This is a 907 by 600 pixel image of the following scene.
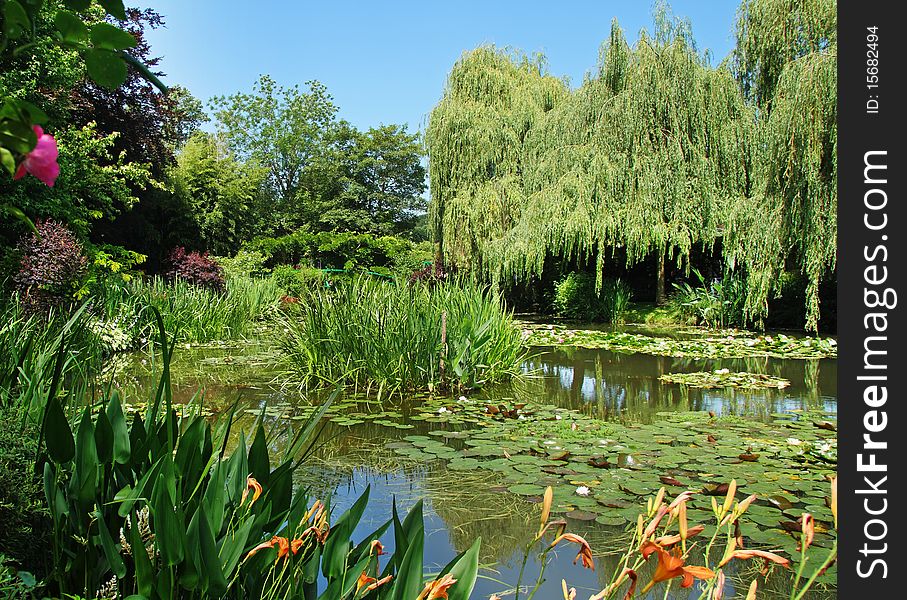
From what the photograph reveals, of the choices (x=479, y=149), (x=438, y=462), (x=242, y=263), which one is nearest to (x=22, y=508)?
(x=438, y=462)

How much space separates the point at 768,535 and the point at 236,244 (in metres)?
19.5

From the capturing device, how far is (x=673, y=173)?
36.7ft

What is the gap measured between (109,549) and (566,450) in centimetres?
285

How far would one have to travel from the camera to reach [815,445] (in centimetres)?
385

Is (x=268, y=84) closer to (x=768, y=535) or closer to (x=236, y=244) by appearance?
(x=236, y=244)

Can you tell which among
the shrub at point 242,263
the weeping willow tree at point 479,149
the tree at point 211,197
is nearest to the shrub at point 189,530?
the weeping willow tree at point 479,149

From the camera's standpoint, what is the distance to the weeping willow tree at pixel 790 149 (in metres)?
8.32

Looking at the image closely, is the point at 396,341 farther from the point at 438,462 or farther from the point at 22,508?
the point at 22,508

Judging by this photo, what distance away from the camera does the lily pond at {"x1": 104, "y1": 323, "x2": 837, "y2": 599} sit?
8.63ft

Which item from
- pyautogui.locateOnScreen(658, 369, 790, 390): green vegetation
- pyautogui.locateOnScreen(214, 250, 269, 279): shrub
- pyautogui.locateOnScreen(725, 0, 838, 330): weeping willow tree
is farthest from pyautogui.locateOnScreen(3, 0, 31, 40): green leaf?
pyautogui.locateOnScreen(214, 250, 269, 279): shrub

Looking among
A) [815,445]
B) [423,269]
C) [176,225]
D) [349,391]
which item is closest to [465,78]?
[423,269]

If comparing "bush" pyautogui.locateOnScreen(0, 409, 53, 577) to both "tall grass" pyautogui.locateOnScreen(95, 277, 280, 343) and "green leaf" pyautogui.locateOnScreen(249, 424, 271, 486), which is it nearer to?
"green leaf" pyautogui.locateOnScreen(249, 424, 271, 486)

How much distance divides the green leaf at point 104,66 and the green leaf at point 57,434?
82 centimetres

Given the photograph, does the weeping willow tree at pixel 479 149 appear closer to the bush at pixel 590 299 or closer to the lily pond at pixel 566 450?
the bush at pixel 590 299
